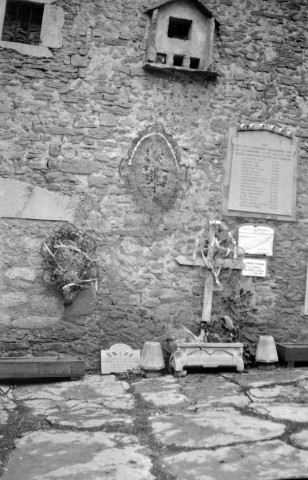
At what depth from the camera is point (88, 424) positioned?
125 inches

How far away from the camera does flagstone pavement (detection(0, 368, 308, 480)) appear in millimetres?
2412

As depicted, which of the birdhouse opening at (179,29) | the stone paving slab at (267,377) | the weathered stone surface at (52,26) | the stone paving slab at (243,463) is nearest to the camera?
the stone paving slab at (243,463)

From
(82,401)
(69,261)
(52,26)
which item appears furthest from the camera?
(52,26)

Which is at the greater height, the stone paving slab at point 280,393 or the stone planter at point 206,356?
the stone planter at point 206,356

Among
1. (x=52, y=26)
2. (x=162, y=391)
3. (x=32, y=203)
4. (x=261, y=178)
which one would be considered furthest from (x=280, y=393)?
(x=52, y=26)

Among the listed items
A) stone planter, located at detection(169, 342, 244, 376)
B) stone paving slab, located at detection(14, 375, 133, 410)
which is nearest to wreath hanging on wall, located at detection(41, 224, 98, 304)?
stone paving slab, located at detection(14, 375, 133, 410)

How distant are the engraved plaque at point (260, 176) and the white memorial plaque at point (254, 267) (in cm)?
56

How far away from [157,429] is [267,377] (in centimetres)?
193

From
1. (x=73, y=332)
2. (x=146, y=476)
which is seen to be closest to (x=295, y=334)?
(x=73, y=332)

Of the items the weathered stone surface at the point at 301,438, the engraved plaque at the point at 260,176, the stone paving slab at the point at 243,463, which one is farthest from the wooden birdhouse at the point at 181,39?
the stone paving slab at the point at 243,463

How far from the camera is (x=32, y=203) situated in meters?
5.05

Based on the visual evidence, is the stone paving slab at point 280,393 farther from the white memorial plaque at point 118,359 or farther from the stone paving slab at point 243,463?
the white memorial plaque at point 118,359

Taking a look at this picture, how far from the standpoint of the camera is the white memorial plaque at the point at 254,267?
5422mm

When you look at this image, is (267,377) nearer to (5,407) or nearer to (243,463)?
(243,463)
